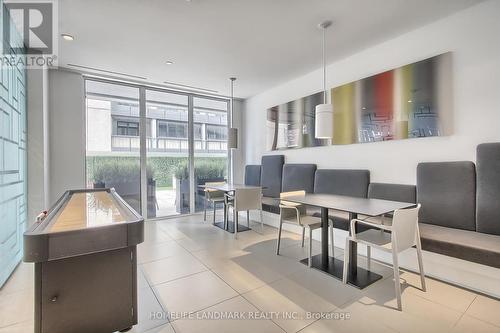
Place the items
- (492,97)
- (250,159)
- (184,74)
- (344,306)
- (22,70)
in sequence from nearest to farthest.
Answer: (344,306)
(492,97)
(22,70)
(184,74)
(250,159)

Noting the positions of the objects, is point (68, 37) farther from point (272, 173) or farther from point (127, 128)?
point (272, 173)

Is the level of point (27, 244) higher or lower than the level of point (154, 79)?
lower

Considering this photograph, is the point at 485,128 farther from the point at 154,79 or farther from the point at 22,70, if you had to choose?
the point at 22,70

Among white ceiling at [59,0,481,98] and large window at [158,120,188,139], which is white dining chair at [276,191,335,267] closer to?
white ceiling at [59,0,481,98]

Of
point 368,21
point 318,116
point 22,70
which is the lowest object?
point 318,116

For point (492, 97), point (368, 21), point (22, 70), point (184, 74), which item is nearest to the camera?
point (492, 97)

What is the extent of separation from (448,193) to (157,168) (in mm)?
5227

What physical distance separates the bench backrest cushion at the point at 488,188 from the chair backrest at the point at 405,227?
2.80ft

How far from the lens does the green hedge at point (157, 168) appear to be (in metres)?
4.99

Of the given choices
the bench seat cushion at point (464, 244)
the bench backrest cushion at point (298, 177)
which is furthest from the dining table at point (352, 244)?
the bench backrest cushion at point (298, 177)

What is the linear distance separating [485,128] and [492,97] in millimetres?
327

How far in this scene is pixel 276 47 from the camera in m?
3.67


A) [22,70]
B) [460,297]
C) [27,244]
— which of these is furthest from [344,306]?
Answer: [22,70]

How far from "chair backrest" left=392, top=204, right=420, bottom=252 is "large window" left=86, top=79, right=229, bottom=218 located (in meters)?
4.74
